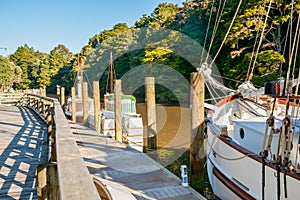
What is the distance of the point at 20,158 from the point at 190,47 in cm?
2520

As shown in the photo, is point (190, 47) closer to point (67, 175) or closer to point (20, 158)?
point (20, 158)

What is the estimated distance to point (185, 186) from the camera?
507 cm

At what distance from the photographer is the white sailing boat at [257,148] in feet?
11.6

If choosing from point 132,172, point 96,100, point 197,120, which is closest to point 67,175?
point 197,120

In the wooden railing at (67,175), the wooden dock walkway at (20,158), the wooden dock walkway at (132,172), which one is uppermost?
the wooden railing at (67,175)

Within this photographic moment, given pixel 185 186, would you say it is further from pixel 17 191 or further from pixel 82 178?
pixel 82 178

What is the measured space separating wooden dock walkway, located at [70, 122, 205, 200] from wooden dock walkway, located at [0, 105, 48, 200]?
1035mm

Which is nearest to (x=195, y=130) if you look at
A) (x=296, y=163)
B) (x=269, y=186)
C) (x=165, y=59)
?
(x=269, y=186)

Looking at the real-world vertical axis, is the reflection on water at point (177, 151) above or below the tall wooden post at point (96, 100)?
below

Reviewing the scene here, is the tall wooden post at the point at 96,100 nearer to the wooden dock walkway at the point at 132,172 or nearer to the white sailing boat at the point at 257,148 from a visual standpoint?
the wooden dock walkway at the point at 132,172

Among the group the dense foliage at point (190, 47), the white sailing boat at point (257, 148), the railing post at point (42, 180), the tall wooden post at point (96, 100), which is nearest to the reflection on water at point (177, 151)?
the white sailing boat at point (257, 148)

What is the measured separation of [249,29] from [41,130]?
48.8 feet

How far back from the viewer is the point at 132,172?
5.87 metres

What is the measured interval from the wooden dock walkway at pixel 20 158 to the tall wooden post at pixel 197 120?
262cm
